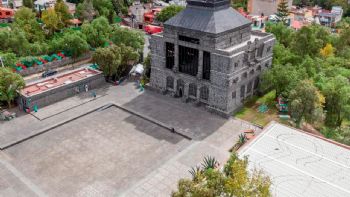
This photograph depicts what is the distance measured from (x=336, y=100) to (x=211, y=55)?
2427 cm

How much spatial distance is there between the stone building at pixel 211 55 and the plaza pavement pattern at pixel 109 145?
385 cm

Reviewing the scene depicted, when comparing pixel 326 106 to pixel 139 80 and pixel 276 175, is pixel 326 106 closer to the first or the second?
pixel 276 175

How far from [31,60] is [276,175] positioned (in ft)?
219

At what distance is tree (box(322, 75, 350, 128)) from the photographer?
57469 mm

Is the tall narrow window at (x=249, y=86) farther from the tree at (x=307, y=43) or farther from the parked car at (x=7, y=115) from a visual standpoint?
the parked car at (x=7, y=115)

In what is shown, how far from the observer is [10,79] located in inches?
2386

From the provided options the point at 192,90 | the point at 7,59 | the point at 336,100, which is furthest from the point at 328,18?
the point at 7,59

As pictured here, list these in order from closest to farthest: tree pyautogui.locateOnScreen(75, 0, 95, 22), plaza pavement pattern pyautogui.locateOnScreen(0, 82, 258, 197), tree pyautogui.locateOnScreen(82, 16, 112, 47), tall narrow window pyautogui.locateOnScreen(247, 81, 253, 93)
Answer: plaza pavement pattern pyautogui.locateOnScreen(0, 82, 258, 197) < tall narrow window pyautogui.locateOnScreen(247, 81, 253, 93) < tree pyautogui.locateOnScreen(82, 16, 112, 47) < tree pyautogui.locateOnScreen(75, 0, 95, 22)

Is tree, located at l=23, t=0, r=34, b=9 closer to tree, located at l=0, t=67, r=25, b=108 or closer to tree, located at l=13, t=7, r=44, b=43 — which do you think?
tree, located at l=13, t=7, r=44, b=43

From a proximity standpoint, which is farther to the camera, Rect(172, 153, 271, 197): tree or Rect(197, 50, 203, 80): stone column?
Rect(197, 50, 203, 80): stone column

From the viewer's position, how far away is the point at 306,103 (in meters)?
A: 55.2

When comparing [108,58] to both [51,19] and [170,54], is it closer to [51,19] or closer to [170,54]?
[170,54]

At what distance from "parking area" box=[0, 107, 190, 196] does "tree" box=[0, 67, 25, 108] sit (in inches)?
506

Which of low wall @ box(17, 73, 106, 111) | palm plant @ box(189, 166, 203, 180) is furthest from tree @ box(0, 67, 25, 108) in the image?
palm plant @ box(189, 166, 203, 180)
